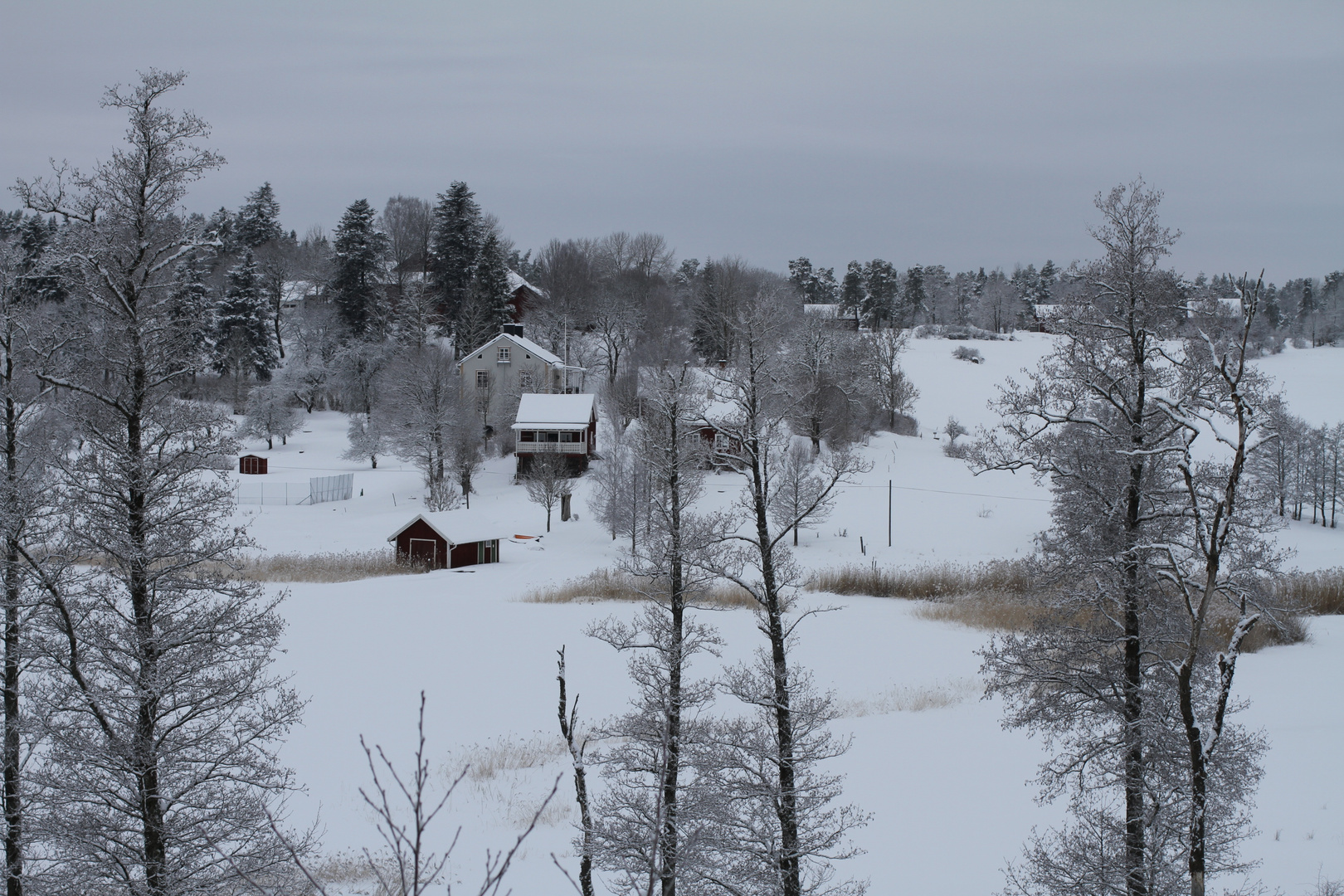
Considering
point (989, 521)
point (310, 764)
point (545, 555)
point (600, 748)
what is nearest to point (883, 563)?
point (989, 521)

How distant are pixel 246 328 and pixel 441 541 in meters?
31.9

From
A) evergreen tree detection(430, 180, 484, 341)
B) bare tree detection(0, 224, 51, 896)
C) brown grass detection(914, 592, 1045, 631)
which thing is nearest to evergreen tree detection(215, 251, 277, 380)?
evergreen tree detection(430, 180, 484, 341)

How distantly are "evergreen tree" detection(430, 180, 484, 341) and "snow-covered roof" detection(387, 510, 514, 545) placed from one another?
24.8m

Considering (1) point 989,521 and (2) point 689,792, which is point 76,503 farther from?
(1) point 989,521

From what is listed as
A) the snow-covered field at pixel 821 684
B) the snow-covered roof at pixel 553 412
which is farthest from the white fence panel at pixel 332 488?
the snow-covered roof at pixel 553 412

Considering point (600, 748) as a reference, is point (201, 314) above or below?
above

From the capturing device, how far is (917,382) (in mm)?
65375

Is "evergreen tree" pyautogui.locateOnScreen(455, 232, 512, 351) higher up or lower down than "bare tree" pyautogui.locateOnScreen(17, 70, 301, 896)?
higher up

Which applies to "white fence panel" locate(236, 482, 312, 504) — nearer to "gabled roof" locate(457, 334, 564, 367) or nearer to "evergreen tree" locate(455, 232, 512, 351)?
"gabled roof" locate(457, 334, 564, 367)

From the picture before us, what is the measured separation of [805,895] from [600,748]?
25.1 feet

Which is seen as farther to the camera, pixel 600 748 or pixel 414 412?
pixel 414 412

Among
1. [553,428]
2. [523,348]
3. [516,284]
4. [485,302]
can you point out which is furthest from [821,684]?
[516,284]

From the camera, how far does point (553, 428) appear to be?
47.9 metres

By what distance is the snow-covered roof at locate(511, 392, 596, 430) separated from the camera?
47.8 metres
